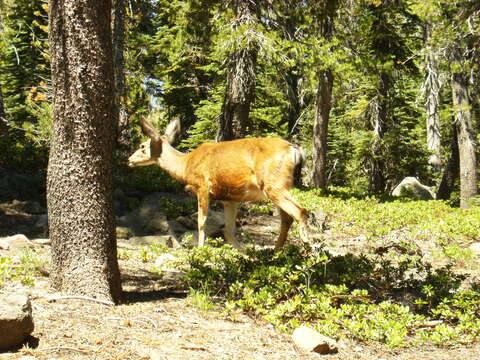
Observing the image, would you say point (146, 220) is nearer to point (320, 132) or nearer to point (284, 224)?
point (284, 224)

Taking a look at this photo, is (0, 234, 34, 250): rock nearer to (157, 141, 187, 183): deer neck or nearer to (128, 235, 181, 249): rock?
(128, 235, 181, 249): rock

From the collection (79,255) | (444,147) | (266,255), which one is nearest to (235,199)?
(266,255)

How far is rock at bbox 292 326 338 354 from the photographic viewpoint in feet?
14.7

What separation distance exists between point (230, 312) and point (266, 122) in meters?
14.8

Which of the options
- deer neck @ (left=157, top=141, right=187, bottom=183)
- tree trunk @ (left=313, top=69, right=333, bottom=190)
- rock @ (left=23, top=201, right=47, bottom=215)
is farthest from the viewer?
tree trunk @ (left=313, top=69, right=333, bottom=190)

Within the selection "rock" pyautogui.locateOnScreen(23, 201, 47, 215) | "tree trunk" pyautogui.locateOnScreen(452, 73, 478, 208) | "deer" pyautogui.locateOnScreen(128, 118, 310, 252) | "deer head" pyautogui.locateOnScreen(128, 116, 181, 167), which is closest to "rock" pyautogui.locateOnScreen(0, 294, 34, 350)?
"deer" pyautogui.locateOnScreen(128, 118, 310, 252)

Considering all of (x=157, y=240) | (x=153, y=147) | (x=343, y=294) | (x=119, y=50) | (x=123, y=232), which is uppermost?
(x=119, y=50)

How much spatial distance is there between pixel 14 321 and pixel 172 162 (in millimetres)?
6332

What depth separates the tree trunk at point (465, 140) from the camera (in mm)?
17453

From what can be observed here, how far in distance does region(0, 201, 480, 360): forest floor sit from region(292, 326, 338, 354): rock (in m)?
0.06

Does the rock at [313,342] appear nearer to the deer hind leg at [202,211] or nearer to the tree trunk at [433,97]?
the deer hind leg at [202,211]

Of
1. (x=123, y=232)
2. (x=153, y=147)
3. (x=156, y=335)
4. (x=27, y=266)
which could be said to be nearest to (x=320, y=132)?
(x=153, y=147)

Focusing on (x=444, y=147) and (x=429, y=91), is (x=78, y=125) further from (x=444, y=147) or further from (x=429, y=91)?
(x=444, y=147)

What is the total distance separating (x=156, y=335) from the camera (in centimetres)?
430
